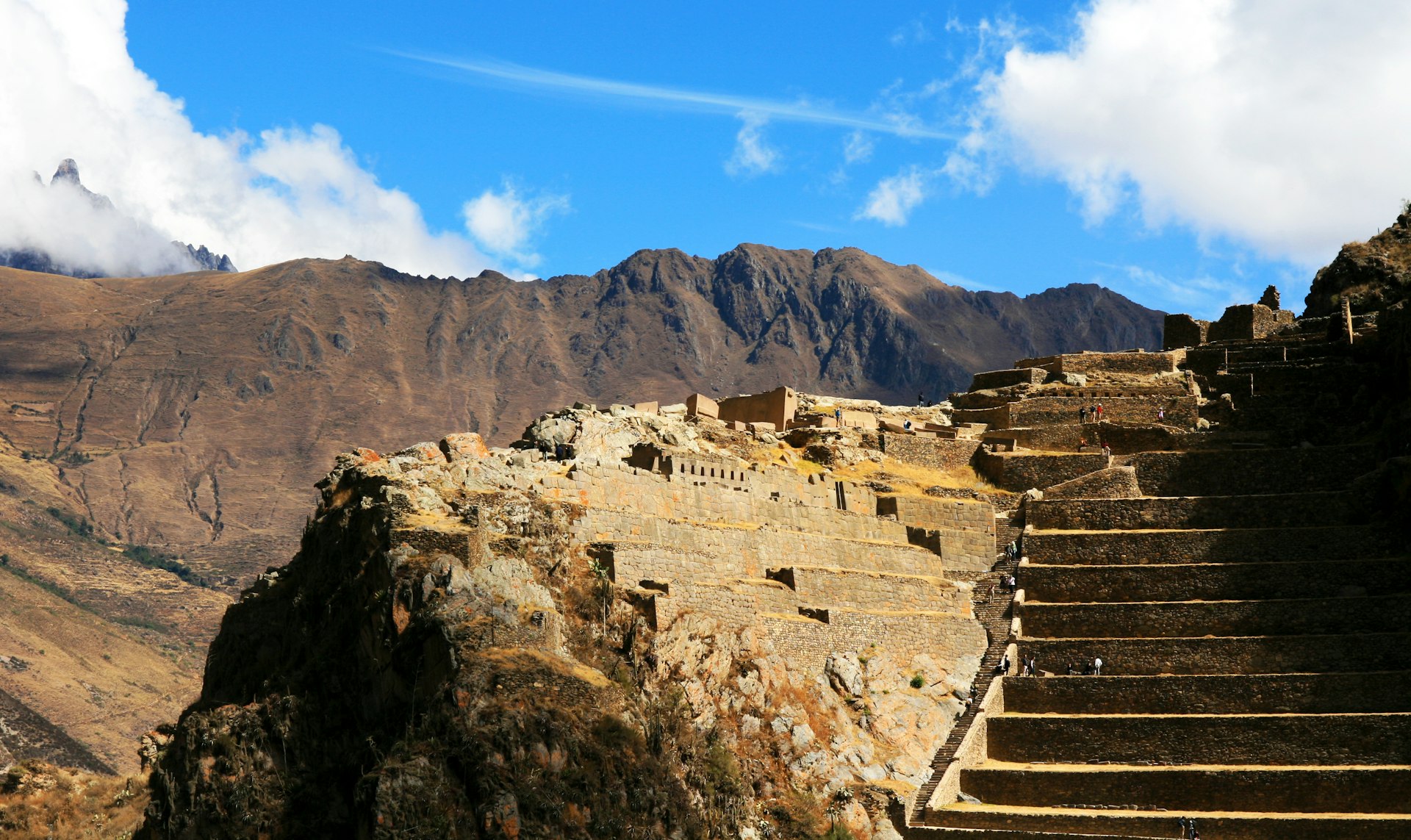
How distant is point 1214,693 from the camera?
48000 millimetres

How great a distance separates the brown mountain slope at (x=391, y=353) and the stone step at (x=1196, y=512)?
95555mm

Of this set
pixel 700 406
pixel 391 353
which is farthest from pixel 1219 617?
Result: pixel 391 353

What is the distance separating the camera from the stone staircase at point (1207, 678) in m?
43.8

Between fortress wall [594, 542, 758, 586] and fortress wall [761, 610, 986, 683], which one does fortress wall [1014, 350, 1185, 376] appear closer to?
fortress wall [761, 610, 986, 683]

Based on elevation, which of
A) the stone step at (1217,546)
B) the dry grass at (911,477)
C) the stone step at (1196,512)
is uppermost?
the dry grass at (911,477)

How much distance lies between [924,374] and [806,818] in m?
119

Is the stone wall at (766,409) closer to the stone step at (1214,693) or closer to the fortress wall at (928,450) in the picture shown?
the fortress wall at (928,450)

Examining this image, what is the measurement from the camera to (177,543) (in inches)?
6038

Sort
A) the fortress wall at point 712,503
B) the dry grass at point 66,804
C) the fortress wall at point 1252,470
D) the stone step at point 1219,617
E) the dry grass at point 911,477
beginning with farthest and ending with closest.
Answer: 1. the dry grass at point 911,477
2. the fortress wall at point 1252,470
3. the dry grass at point 66,804
4. the fortress wall at point 712,503
5. the stone step at point 1219,617

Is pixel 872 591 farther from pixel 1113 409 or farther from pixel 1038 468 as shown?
pixel 1113 409

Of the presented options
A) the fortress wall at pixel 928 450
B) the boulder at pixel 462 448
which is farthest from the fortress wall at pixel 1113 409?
the boulder at pixel 462 448

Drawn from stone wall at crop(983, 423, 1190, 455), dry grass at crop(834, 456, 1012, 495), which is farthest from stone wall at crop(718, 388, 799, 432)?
stone wall at crop(983, 423, 1190, 455)

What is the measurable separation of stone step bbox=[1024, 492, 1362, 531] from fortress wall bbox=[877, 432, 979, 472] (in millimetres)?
6767

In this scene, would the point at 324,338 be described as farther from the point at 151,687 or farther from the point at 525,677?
the point at 525,677
